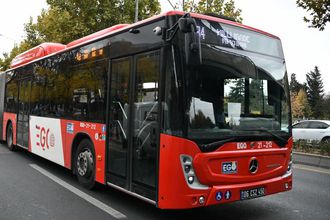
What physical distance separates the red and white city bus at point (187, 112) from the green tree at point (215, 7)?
14585 mm

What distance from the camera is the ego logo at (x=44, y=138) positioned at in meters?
8.85

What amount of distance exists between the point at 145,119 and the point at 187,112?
84 centimetres

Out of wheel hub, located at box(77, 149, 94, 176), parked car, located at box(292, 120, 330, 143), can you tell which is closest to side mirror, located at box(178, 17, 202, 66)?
wheel hub, located at box(77, 149, 94, 176)

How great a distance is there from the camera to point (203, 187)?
194 inches

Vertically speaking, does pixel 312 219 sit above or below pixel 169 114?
below

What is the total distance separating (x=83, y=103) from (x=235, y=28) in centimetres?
335

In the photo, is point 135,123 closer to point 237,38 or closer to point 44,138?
point 237,38

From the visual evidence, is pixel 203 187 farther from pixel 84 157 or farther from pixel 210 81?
pixel 84 157

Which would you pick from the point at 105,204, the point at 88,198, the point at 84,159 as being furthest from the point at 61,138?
the point at 105,204

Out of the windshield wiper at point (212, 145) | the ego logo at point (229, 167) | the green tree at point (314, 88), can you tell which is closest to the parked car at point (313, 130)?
the ego logo at point (229, 167)

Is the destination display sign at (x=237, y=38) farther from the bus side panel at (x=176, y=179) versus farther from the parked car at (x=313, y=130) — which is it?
the parked car at (x=313, y=130)

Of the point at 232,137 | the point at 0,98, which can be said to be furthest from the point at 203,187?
the point at 0,98

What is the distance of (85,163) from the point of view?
7176 millimetres

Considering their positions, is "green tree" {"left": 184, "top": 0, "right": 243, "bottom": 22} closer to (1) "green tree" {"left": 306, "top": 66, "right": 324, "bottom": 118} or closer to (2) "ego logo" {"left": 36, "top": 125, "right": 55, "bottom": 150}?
(2) "ego logo" {"left": 36, "top": 125, "right": 55, "bottom": 150}
